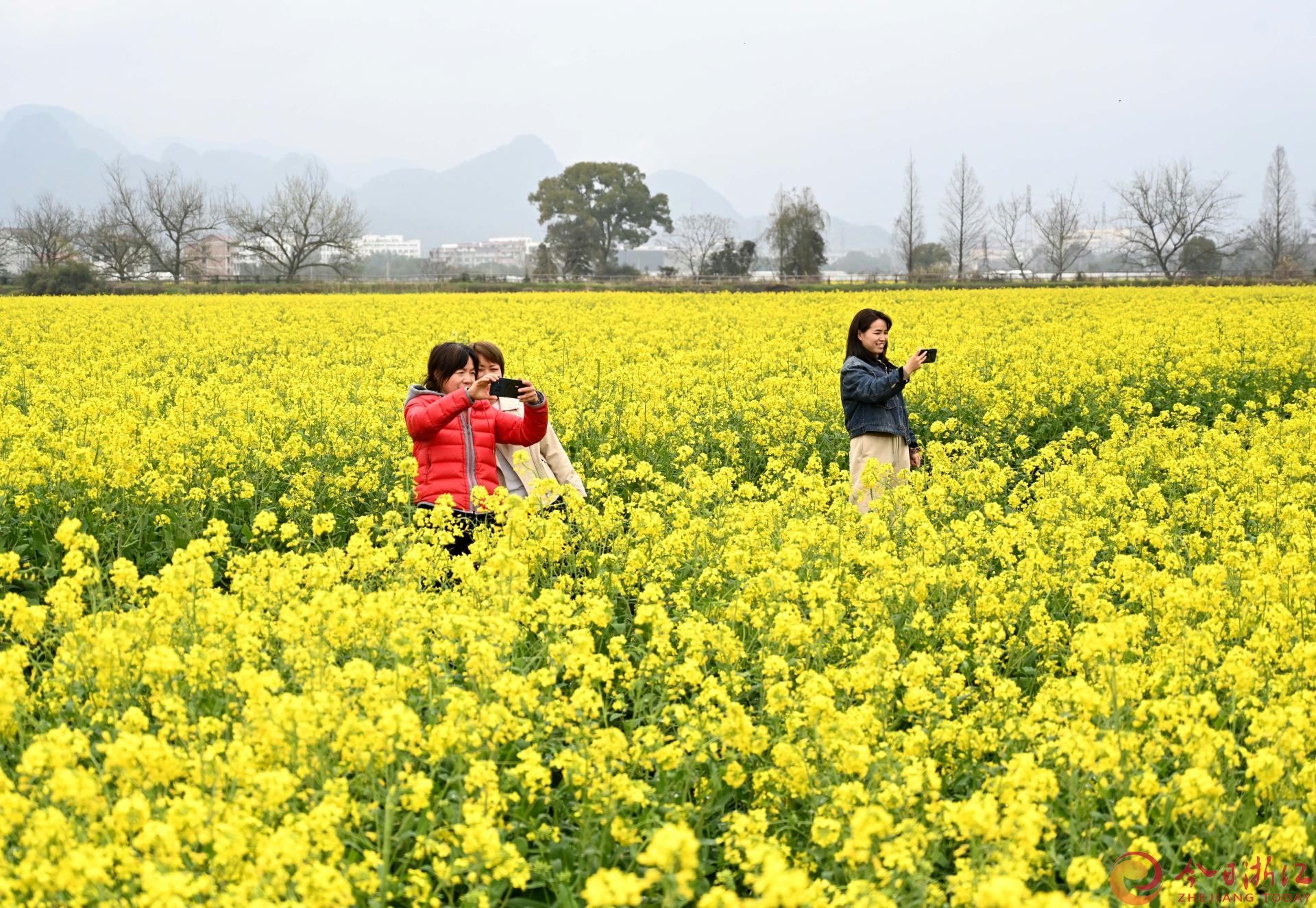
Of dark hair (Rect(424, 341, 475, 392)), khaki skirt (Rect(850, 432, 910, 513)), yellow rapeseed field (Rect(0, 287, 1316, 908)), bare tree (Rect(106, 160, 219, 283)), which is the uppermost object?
bare tree (Rect(106, 160, 219, 283))

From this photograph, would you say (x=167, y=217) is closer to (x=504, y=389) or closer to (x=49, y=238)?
(x=49, y=238)

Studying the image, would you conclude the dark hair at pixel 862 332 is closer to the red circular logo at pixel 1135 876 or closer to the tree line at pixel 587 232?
the red circular logo at pixel 1135 876

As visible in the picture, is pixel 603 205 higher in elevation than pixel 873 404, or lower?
higher

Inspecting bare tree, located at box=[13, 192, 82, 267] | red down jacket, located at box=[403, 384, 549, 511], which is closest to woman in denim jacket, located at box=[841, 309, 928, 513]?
red down jacket, located at box=[403, 384, 549, 511]

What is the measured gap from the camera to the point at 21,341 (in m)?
20.5

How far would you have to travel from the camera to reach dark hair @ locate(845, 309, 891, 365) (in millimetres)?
8961

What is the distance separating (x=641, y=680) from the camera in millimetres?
5004

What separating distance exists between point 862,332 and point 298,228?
8333 cm

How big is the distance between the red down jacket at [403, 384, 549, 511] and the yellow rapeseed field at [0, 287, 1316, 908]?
390 mm

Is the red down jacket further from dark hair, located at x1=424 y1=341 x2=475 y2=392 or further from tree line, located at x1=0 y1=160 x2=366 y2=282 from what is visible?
tree line, located at x1=0 y1=160 x2=366 y2=282

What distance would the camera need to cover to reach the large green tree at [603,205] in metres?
97.8

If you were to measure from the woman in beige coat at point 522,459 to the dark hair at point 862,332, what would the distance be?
253 cm

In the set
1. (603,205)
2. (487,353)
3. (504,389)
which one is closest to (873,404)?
(487,353)

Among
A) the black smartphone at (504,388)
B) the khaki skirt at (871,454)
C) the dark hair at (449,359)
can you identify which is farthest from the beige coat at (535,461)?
the khaki skirt at (871,454)
